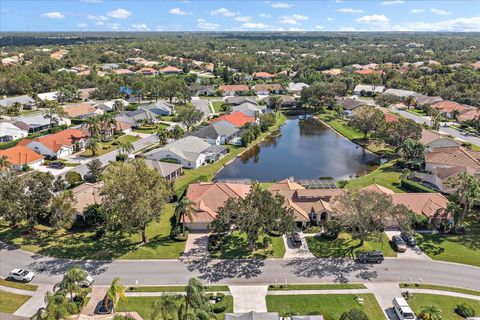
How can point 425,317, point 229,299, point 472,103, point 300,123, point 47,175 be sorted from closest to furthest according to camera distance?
point 425,317
point 229,299
point 47,175
point 300,123
point 472,103

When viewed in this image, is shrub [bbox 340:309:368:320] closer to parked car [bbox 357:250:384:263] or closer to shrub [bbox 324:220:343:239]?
parked car [bbox 357:250:384:263]

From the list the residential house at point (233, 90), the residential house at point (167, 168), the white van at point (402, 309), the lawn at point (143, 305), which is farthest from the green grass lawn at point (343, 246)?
the residential house at point (233, 90)

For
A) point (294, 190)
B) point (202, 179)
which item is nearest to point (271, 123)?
point (202, 179)

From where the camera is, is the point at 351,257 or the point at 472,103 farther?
the point at 472,103

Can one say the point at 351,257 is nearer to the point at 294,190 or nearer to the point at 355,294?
the point at 355,294

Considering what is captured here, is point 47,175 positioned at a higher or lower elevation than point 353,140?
higher

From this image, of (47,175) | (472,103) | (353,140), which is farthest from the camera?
Answer: (472,103)
